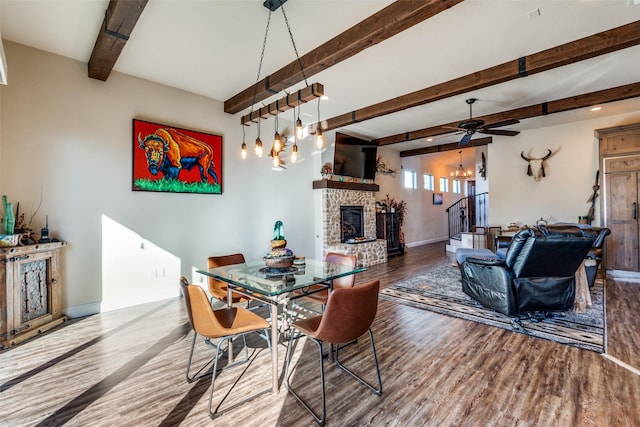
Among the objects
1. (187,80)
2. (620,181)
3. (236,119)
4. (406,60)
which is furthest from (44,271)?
(620,181)

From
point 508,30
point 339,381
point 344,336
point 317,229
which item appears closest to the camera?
point 344,336

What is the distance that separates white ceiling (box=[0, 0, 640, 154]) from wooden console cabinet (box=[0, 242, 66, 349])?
92.2 inches

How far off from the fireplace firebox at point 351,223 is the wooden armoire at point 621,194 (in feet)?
15.6

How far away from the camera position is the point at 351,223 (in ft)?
23.5

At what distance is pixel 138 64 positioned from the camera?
3688mm

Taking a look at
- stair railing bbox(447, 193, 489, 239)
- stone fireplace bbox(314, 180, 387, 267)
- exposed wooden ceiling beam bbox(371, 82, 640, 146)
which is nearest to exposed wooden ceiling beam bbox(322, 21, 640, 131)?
exposed wooden ceiling beam bbox(371, 82, 640, 146)

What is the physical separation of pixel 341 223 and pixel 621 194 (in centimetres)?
530

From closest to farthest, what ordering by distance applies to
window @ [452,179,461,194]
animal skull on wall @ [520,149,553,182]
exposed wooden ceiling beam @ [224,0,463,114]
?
exposed wooden ceiling beam @ [224,0,463,114] < animal skull on wall @ [520,149,553,182] < window @ [452,179,461,194]

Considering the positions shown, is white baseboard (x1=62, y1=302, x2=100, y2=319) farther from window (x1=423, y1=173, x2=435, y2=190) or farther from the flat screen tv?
window (x1=423, y1=173, x2=435, y2=190)

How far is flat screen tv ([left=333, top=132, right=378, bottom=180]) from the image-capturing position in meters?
6.80

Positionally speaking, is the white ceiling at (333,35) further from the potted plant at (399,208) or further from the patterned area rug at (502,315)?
the potted plant at (399,208)

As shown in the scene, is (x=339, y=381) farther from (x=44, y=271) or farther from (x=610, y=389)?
(x=44, y=271)

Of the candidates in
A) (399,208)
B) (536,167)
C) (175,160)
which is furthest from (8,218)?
(536,167)

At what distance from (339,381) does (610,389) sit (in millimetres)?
1966
